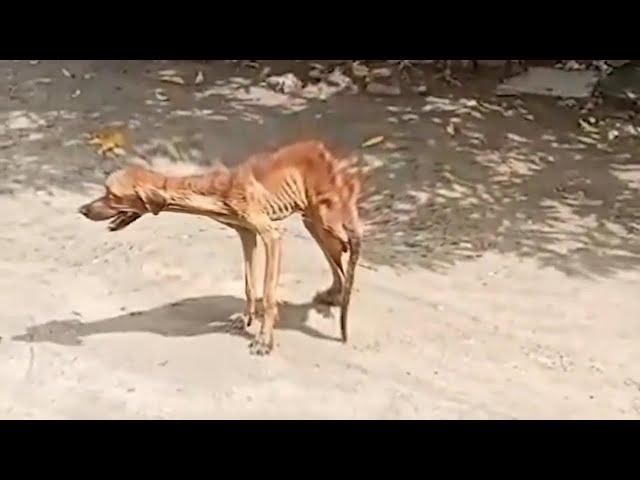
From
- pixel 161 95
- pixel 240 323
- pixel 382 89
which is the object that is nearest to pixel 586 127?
pixel 382 89

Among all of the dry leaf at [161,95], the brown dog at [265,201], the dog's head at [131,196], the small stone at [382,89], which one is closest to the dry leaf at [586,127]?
the small stone at [382,89]

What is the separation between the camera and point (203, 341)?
299cm

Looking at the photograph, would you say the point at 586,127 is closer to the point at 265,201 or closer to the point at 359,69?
the point at 359,69

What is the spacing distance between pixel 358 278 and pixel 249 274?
55 cm

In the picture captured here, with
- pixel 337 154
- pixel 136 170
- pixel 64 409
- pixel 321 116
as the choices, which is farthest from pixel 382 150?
pixel 64 409

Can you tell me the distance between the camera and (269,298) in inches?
115

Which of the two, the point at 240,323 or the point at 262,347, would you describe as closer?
the point at 262,347

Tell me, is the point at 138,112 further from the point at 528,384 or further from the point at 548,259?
the point at 528,384

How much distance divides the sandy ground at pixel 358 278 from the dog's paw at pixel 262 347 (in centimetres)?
3

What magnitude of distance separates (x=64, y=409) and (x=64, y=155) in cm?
199

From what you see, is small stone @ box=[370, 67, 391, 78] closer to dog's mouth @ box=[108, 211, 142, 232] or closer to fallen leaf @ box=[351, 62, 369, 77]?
fallen leaf @ box=[351, 62, 369, 77]

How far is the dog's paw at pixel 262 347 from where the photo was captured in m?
2.93

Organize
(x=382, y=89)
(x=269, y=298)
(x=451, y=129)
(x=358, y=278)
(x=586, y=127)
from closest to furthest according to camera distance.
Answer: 1. (x=269, y=298)
2. (x=358, y=278)
3. (x=451, y=129)
4. (x=586, y=127)
5. (x=382, y=89)

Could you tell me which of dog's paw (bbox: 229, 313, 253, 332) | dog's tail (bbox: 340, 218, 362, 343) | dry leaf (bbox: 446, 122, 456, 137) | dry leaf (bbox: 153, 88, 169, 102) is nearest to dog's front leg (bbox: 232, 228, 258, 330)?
dog's paw (bbox: 229, 313, 253, 332)
